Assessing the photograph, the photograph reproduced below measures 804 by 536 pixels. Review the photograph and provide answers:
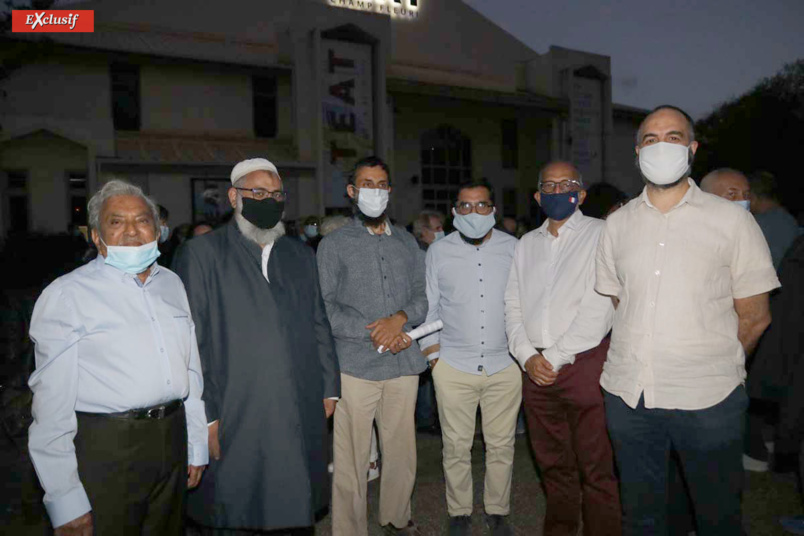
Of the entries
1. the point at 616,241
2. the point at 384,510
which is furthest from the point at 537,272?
the point at 384,510

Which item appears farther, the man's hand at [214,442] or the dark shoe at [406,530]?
the dark shoe at [406,530]

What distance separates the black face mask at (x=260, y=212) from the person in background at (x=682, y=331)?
182 centimetres

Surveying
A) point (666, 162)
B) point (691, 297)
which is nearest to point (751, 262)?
point (691, 297)

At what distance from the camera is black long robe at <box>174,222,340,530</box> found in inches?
108

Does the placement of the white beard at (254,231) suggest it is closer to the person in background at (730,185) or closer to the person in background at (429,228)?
the person in background at (730,185)

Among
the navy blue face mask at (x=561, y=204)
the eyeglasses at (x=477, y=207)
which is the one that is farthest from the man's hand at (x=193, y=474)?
the navy blue face mask at (x=561, y=204)

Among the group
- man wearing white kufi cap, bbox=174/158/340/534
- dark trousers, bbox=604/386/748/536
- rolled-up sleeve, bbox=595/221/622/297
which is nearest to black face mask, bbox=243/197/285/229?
man wearing white kufi cap, bbox=174/158/340/534

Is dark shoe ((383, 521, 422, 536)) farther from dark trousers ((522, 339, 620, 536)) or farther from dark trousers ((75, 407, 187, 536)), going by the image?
dark trousers ((75, 407, 187, 536))

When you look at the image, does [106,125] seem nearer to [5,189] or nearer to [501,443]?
[5,189]

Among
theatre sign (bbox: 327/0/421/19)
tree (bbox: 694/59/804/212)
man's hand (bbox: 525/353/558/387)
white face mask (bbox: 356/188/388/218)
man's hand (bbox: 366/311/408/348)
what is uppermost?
theatre sign (bbox: 327/0/421/19)

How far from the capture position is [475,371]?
141 inches

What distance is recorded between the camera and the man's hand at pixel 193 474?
2600 mm

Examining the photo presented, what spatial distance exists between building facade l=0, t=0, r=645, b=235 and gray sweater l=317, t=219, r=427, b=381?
1302 centimetres

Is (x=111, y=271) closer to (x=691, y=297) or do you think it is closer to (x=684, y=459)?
(x=691, y=297)
